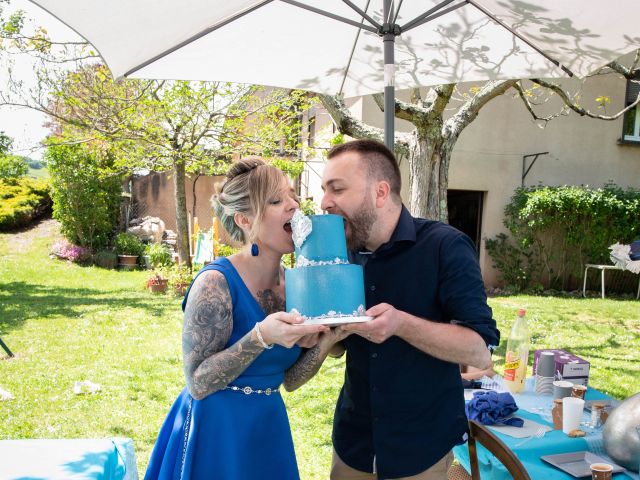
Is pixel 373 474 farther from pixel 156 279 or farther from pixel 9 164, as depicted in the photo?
pixel 9 164

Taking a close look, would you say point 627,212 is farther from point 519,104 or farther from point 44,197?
point 44,197

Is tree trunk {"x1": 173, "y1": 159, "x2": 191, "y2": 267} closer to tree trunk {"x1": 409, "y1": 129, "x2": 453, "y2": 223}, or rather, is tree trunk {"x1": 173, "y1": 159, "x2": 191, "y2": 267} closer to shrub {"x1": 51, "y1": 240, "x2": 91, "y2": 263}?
shrub {"x1": 51, "y1": 240, "x2": 91, "y2": 263}

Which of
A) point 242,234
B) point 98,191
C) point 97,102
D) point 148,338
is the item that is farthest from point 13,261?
point 242,234

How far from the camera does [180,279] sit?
12.7 meters

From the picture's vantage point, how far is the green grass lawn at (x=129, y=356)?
5.09 m

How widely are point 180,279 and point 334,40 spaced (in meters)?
10.2

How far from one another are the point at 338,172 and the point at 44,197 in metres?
22.0

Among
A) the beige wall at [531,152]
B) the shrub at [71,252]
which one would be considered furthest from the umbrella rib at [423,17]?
the shrub at [71,252]

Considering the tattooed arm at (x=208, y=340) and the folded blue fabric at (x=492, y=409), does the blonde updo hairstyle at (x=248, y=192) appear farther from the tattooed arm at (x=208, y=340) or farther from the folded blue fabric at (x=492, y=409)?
the folded blue fabric at (x=492, y=409)

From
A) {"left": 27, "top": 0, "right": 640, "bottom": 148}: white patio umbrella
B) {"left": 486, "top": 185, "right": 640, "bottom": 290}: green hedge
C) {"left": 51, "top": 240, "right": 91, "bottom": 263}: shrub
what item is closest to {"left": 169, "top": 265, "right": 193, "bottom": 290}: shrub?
{"left": 51, "top": 240, "right": 91, "bottom": 263}: shrub

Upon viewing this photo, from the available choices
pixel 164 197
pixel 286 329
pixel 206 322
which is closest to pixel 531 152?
pixel 164 197

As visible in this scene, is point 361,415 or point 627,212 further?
point 627,212

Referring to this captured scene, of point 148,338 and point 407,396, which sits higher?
point 407,396

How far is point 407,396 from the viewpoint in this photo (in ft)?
6.57
